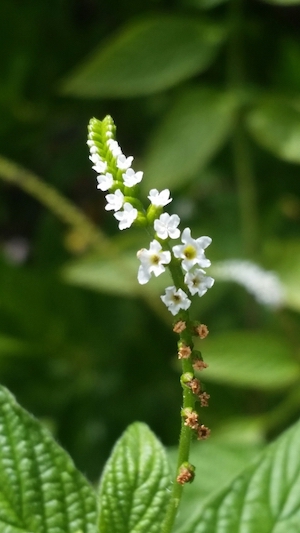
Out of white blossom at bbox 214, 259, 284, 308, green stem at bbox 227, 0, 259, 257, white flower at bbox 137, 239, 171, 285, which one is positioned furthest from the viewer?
Result: green stem at bbox 227, 0, 259, 257

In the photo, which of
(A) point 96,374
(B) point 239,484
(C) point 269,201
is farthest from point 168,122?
(B) point 239,484

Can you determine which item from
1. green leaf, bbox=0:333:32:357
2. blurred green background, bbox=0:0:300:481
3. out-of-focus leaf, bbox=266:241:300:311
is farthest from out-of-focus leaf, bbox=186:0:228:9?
green leaf, bbox=0:333:32:357

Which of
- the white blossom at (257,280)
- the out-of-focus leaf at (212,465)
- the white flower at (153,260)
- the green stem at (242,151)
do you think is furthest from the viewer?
the green stem at (242,151)

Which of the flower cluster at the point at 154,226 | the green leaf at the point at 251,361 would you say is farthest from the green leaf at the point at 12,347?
the flower cluster at the point at 154,226

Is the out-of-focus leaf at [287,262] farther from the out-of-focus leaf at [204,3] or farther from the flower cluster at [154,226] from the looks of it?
the flower cluster at [154,226]

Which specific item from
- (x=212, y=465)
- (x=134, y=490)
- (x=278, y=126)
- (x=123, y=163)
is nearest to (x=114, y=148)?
(x=123, y=163)

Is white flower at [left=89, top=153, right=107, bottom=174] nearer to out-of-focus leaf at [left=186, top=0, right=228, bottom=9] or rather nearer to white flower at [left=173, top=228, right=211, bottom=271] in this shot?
white flower at [left=173, top=228, right=211, bottom=271]

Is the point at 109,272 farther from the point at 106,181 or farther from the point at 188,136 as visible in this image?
the point at 106,181
